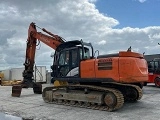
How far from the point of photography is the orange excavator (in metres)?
10.6

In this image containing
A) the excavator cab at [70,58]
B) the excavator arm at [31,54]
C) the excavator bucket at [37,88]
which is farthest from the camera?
the excavator bucket at [37,88]

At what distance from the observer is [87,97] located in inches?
445

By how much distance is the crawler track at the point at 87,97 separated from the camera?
10453 millimetres

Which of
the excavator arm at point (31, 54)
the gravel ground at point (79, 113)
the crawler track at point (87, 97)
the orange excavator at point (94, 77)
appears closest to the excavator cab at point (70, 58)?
the orange excavator at point (94, 77)

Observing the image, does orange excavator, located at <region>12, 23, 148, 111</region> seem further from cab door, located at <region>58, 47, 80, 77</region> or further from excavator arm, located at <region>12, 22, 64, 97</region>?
excavator arm, located at <region>12, 22, 64, 97</region>

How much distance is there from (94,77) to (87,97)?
35.7 inches

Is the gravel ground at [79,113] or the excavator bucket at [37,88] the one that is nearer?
the gravel ground at [79,113]

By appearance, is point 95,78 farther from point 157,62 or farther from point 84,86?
point 157,62

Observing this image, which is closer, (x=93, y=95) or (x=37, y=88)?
(x=93, y=95)

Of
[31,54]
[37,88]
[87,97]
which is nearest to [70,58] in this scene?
[87,97]

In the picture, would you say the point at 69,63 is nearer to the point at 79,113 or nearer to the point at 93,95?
the point at 93,95

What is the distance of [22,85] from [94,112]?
748cm

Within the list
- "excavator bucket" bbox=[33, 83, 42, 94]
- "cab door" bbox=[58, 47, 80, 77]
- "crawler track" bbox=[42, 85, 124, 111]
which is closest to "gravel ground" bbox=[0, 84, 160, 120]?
"crawler track" bbox=[42, 85, 124, 111]

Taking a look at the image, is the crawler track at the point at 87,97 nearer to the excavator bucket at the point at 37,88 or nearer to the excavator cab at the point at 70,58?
the excavator cab at the point at 70,58
